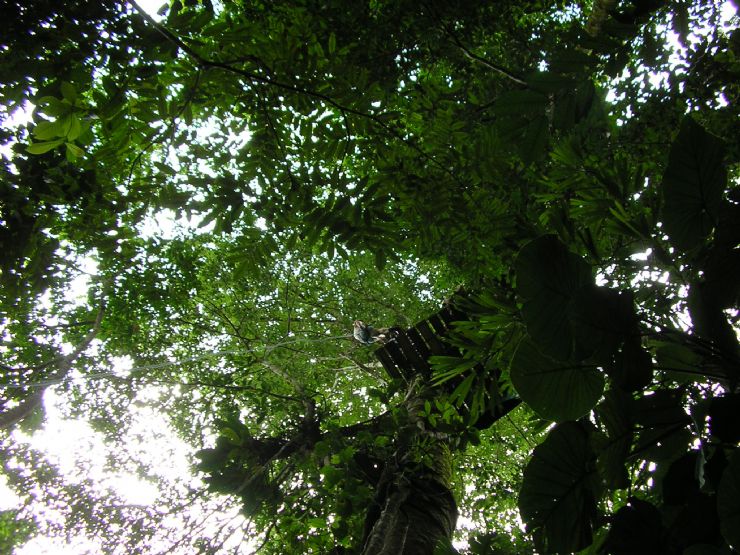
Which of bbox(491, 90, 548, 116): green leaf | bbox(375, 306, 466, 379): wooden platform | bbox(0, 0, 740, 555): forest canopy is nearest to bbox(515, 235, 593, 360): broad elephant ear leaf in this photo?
bbox(0, 0, 740, 555): forest canopy

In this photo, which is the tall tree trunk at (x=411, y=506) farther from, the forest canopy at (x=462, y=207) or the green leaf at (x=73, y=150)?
the green leaf at (x=73, y=150)

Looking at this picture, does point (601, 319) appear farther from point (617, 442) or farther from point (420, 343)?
point (420, 343)

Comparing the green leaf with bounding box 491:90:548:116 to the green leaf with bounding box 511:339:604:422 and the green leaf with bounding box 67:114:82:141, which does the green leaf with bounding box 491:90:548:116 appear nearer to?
the green leaf with bounding box 511:339:604:422

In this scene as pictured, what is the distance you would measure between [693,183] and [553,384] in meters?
0.55

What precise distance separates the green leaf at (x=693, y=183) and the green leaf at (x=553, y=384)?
387 mm

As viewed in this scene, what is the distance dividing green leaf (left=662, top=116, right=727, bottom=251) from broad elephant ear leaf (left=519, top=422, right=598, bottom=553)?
524mm

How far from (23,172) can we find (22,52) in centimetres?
63

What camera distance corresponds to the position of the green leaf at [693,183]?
2.78 feet

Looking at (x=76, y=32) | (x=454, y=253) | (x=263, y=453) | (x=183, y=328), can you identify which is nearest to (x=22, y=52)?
(x=76, y=32)

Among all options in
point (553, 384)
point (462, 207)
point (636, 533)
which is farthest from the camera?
point (462, 207)

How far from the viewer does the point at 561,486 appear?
35.9 inches

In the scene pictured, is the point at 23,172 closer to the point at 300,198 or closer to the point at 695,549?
the point at 300,198

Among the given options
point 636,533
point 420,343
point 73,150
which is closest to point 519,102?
point 636,533

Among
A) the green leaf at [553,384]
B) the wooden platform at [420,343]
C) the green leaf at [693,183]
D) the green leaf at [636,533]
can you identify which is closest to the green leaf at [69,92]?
the green leaf at [553,384]
